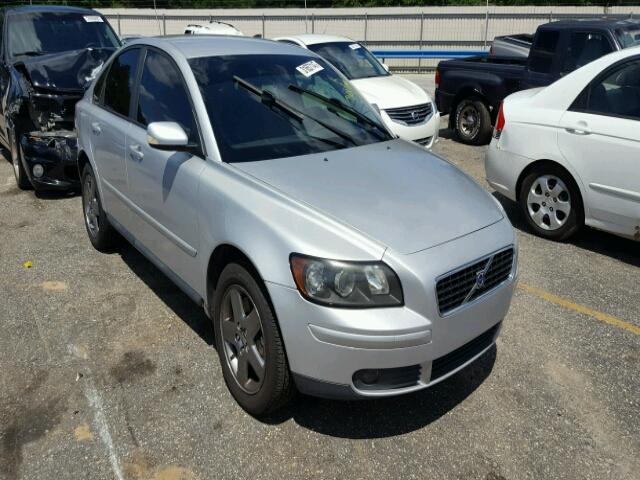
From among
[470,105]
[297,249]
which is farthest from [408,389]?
[470,105]

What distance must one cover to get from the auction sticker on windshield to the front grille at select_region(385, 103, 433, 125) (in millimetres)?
4060

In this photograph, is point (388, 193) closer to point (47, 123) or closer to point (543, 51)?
point (47, 123)

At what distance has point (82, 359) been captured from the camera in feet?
12.0

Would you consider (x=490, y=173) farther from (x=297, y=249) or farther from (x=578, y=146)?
(x=297, y=249)

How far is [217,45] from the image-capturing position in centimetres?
404

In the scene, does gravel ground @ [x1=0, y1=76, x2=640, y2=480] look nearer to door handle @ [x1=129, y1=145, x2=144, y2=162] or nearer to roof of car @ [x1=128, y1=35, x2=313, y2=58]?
door handle @ [x1=129, y1=145, x2=144, y2=162]

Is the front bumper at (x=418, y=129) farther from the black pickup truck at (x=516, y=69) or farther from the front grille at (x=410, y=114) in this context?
the black pickup truck at (x=516, y=69)

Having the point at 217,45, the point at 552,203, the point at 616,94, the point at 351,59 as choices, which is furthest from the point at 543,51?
the point at 217,45

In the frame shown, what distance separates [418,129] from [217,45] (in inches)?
183

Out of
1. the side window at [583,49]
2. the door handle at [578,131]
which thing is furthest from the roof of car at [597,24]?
the door handle at [578,131]

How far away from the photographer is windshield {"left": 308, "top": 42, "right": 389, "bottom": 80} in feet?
31.0

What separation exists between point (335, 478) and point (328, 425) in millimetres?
388

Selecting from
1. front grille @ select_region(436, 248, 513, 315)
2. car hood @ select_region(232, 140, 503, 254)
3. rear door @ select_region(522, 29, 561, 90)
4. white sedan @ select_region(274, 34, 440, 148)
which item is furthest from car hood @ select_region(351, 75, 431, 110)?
front grille @ select_region(436, 248, 513, 315)

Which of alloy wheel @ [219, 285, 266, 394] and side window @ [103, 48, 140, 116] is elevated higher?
side window @ [103, 48, 140, 116]
